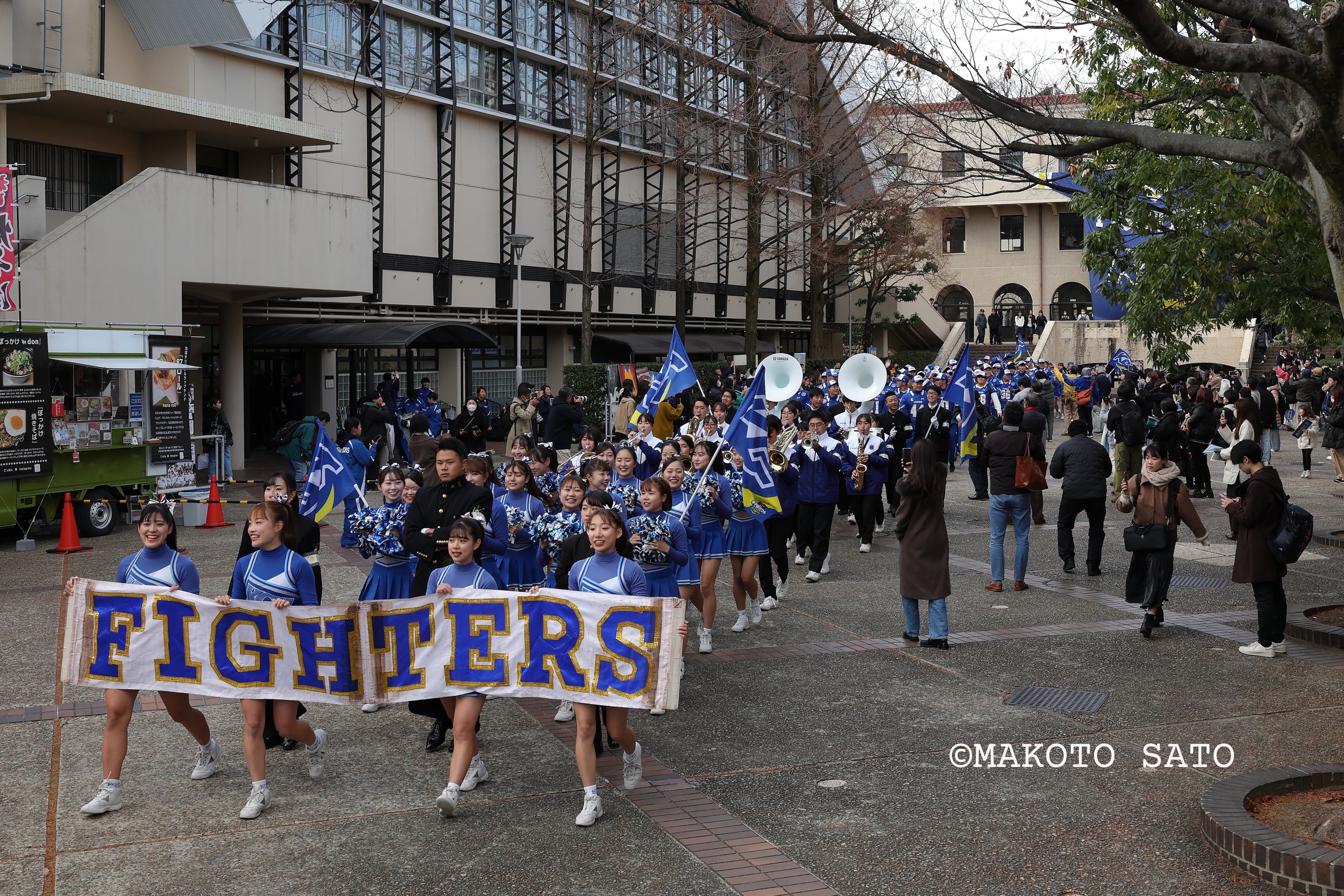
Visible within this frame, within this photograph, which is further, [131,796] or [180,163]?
[180,163]

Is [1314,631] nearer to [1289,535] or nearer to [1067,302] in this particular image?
[1289,535]

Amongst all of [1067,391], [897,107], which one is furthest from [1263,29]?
[1067,391]

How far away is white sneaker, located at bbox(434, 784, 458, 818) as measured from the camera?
6.39 m

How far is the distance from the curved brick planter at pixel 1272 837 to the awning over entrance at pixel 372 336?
20823 mm

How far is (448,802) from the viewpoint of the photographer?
6.38m

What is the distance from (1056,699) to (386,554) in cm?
469

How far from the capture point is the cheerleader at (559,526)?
808 cm

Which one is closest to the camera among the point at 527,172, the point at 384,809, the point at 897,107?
the point at 384,809

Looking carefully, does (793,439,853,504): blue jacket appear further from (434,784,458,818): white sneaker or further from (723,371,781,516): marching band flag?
(434,784,458,818): white sneaker

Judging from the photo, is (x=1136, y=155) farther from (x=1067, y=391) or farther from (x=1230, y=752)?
(x=1067, y=391)

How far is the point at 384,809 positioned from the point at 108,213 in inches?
677

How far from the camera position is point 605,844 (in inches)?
245

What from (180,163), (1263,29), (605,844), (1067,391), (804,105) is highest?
(804,105)

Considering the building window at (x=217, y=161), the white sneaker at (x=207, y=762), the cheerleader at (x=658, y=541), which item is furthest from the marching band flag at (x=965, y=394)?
the building window at (x=217, y=161)
